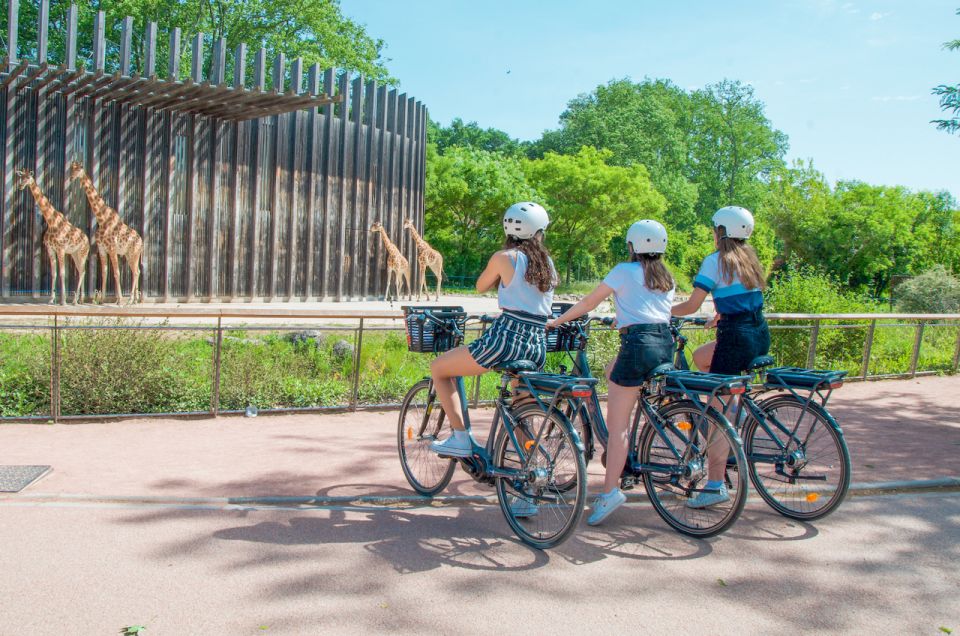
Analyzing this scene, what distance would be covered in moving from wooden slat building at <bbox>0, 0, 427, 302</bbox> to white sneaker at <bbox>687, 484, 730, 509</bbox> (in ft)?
50.0

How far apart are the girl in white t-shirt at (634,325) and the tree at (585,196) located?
121 ft

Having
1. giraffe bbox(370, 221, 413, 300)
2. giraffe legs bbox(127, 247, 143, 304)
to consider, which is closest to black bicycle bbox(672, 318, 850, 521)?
giraffe legs bbox(127, 247, 143, 304)

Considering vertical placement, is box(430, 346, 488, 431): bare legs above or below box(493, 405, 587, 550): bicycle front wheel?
above

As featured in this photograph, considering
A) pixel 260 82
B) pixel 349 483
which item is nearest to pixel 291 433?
pixel 349 483

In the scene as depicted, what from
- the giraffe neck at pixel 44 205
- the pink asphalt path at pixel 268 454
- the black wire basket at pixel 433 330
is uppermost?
the giraffe neck at pixel 44 205

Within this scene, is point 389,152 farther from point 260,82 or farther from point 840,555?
point 840,555

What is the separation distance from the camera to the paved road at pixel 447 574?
12.7 ft

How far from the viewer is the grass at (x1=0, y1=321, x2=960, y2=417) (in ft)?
29.0

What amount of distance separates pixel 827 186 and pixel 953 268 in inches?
268

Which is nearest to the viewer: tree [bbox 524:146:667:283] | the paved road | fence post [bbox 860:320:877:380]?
the paved road

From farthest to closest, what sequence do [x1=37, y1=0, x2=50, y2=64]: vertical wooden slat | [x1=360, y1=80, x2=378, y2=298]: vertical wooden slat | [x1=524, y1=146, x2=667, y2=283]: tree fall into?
[x1=524, y1=146, x2=667, y2=283]: tree, [x1=360, y1=80, x2=378, y2=298]: vertical wooden slat, [x1=37, y1=0, x2=50, y2=64]: vertical wooden slat

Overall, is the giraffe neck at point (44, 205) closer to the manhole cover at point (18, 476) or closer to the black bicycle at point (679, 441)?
the manhole cover at point (18, 476)

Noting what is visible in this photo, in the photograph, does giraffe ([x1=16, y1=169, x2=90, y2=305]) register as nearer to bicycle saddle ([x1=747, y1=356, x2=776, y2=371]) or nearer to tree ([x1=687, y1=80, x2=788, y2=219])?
bicycle saddle ([x1=747, y1=356, x2=776, y2=371])

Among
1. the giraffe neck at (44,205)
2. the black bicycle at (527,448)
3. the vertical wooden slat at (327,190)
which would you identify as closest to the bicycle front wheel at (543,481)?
the black bicycle at (527,448)
